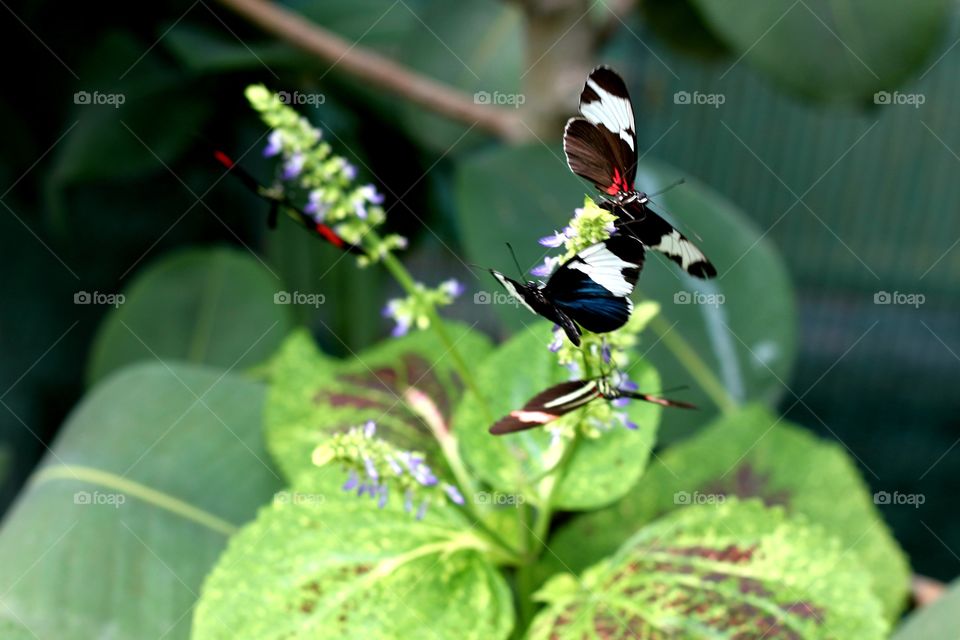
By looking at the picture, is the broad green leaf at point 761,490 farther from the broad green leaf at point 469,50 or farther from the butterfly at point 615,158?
the broad green leaf at point 469,50

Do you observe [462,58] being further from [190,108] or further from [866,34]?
[866,34]

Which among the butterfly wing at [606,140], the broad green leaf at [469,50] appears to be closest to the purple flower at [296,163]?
the butterfly wing at [606,140]

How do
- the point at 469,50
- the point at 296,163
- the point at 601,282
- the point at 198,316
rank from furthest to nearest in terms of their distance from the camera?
the point at 469,50 → the point at 198,316 → the point at 296,163 → the point at 601,282

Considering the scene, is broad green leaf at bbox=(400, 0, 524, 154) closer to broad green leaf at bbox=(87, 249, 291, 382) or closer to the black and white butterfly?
broad green leaf at bbox=(87, 249, 291, 382)

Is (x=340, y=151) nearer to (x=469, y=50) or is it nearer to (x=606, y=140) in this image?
(x=469, y=50)

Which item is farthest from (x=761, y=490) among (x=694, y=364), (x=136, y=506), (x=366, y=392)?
(x=136, y=506)
